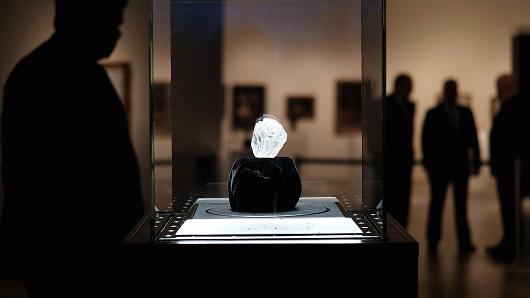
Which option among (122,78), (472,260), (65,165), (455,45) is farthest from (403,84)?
(65,165)

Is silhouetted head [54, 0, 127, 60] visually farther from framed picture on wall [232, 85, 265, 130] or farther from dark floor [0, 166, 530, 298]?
dark floor [0, 166, 530, 298]

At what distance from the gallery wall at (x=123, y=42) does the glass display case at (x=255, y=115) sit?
3.95 feet

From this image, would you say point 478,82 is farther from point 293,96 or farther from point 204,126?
point 204,126

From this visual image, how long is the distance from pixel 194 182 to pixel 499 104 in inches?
117

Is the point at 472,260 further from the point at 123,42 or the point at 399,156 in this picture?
the point at 123,42

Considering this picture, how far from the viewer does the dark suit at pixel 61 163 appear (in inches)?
146

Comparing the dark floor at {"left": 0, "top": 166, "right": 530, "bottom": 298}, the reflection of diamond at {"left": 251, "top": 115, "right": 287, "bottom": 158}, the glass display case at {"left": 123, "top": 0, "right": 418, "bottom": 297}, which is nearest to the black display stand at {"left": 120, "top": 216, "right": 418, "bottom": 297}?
the glass display case at {"left": 123, "top": 0, "right": 418, "bottom": 297}

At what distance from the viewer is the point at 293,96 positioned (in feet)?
11.8

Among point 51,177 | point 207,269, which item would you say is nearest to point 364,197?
point 207,269

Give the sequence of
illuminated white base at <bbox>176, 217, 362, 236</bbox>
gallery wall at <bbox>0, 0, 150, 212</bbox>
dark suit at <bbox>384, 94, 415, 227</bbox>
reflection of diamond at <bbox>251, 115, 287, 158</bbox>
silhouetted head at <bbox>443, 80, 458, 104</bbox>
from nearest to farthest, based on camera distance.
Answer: illuminated white base at <bbox>176, 217, 362, 236</bbox>
reflection of diamond at <bbox>251, 115, 287, 158</bbox>
gallery wall at <bbox>0, 0, 150, 212</bbox>
dark suit at <bbox>384, 94, 415, 227</bbox>
silhouetted head at <bbox>443, 80, 458, 104</bbox>

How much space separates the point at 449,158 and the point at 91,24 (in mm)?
2764

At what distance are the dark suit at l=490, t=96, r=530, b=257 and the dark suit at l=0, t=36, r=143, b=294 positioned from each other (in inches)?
107

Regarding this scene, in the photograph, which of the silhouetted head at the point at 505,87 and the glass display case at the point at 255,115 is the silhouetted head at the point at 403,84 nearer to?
the silhouetted head at the point at 505,87

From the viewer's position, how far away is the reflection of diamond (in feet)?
8.79
